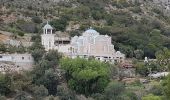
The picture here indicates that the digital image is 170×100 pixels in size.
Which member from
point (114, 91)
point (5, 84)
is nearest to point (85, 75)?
point (114, 91)

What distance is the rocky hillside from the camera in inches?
3071

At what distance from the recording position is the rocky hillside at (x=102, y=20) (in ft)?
256

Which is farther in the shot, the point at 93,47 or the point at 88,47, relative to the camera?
the point at 93,47

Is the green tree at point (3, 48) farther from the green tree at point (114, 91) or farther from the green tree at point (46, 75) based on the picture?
the green tree at point (114, 91)

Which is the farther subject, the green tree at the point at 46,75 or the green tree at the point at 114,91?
the green tree at the point at 46,75

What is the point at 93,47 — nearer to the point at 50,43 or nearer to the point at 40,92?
the point at 50,43

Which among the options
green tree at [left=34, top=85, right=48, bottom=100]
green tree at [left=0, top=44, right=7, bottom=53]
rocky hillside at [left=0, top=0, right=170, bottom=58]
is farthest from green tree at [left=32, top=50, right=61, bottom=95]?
rocky hillside at [left=0, top=0, right=170, bottom=58]

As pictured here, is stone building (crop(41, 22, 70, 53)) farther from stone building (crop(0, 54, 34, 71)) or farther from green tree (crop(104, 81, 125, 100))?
green tree (crop(104, 81, 125, 100))

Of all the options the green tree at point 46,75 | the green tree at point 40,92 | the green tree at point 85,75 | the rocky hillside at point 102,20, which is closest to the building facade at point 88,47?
the rocky hillside at point 102,20

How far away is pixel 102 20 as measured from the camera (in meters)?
89.7

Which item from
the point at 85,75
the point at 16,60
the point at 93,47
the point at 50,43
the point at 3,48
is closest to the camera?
the point at 85,75

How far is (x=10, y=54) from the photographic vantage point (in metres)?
64.8

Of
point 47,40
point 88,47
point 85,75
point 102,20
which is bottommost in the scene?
point 85,75

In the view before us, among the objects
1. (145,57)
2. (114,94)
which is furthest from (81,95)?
(145,57)
